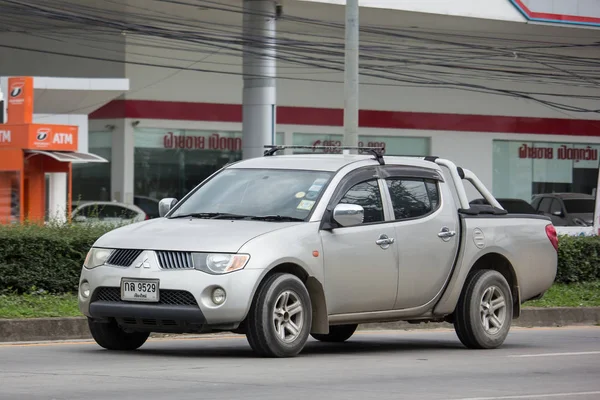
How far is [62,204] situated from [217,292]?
679 inches

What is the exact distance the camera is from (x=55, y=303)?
13852 millimetres

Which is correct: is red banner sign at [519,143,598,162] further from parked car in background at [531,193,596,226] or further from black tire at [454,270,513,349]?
black tire at [454,270,513,349]

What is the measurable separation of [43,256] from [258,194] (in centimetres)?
461

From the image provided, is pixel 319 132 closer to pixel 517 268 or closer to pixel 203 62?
pixel 203 62

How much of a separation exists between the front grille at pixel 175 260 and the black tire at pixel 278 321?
617 mm

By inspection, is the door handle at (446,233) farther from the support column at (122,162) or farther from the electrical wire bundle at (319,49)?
the support column at (122,162)

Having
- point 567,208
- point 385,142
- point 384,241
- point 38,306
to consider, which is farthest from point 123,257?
point 385,142

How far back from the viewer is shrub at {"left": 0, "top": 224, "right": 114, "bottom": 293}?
14336 mm

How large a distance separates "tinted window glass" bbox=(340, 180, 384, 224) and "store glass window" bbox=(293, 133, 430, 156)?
32718 mm

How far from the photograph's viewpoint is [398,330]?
14719 mm

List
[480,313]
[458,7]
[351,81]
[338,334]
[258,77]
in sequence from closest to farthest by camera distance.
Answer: [480,313], [338,334], [351,81], [258,77], [458,7]

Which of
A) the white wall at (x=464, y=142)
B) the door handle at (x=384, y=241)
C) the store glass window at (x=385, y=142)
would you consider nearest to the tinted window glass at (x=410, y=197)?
the door handle at (x=384, y=241)

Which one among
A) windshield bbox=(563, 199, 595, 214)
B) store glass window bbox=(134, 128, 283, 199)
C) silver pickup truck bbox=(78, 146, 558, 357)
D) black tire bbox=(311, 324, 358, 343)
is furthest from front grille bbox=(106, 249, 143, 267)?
store glass window bbox=(134, 128, 283, 199)

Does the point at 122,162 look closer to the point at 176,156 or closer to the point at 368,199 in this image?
the point at 176,156
